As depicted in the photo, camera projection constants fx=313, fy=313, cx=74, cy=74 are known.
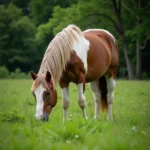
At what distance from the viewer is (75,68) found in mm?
6293

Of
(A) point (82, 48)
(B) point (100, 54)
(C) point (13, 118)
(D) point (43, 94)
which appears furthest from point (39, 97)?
(B) point (100, 54)

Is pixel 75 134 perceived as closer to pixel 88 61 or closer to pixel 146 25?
pixel 88 61

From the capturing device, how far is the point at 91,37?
7430 mm

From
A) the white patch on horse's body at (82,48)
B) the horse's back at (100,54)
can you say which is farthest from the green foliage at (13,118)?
the horse's back at (100,54)

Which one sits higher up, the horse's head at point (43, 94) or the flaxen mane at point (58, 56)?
the flaxen mane at point (58, 56)

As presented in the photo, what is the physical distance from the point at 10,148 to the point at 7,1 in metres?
51.7

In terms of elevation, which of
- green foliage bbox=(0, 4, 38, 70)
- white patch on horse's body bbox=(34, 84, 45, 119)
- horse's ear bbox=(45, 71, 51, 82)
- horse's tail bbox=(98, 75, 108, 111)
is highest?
horse's ear bbox=(45, 71, 51, 82)

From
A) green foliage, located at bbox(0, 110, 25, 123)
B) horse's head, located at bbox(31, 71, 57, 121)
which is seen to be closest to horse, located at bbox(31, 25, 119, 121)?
horse's head, located at bbox(31, 71, 57, 121)

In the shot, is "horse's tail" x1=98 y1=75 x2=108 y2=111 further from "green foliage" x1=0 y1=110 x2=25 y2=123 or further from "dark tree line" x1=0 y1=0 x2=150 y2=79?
"dark tree line" x1=0 y1=0 x2=150 y2=79

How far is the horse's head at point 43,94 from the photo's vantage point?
17.4 ft

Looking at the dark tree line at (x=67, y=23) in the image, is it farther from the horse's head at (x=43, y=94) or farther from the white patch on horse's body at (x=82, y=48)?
the horse's head at (x=43, y=94)

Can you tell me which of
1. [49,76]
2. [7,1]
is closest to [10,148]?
[49,76]

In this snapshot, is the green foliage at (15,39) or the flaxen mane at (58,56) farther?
the green foliage at (15,39)

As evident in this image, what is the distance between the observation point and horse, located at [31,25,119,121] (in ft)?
17.9
